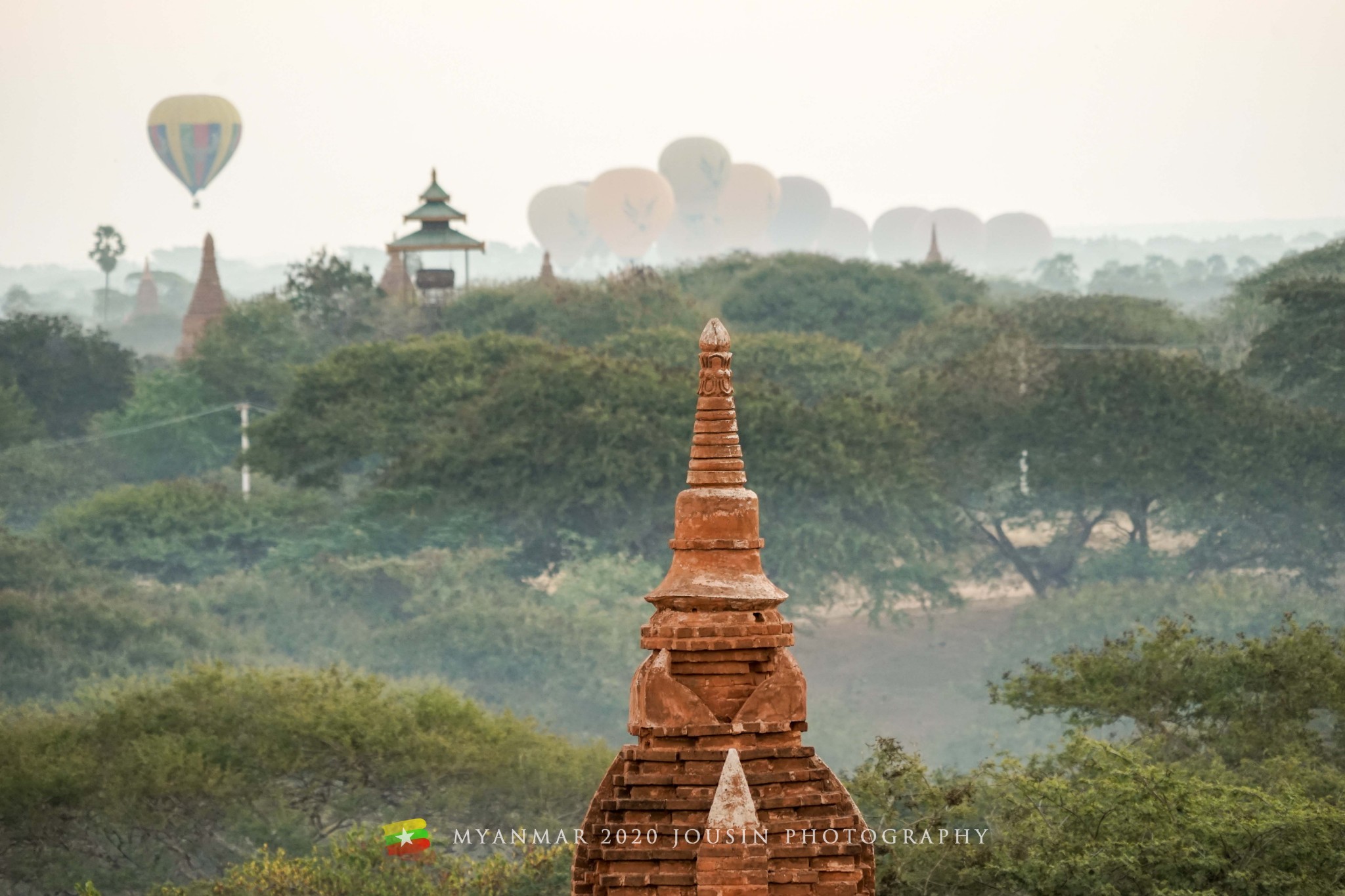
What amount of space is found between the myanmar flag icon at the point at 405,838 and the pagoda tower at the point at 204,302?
282 feet

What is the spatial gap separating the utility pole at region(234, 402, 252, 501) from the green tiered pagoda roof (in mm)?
10338

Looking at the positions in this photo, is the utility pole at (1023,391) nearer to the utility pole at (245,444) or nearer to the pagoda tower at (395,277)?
the utility pole at (245,444)

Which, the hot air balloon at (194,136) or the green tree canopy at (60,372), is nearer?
the green tree canopy at (60,372)

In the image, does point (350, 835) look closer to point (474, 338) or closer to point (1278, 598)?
point (1278, 598)

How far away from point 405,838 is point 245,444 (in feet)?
216

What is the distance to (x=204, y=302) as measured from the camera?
12312 cm

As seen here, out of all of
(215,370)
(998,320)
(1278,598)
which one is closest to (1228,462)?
(1278,598)

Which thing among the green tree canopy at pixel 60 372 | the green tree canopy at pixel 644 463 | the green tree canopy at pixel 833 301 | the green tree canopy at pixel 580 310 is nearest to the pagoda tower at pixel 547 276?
the green tree canopy at pixel 580 310

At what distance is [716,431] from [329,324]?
315ft

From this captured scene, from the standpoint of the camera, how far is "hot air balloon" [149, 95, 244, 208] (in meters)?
140

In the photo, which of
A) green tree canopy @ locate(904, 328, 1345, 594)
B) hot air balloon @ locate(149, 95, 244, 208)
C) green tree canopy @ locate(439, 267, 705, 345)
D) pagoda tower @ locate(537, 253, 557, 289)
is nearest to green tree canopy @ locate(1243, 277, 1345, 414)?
green tree canopy @ locate(904, 328, 1345, 594)

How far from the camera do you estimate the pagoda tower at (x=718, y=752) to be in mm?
14148

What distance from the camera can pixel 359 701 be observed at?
43.5 metres

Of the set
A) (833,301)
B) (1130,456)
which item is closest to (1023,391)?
(1130,456)
